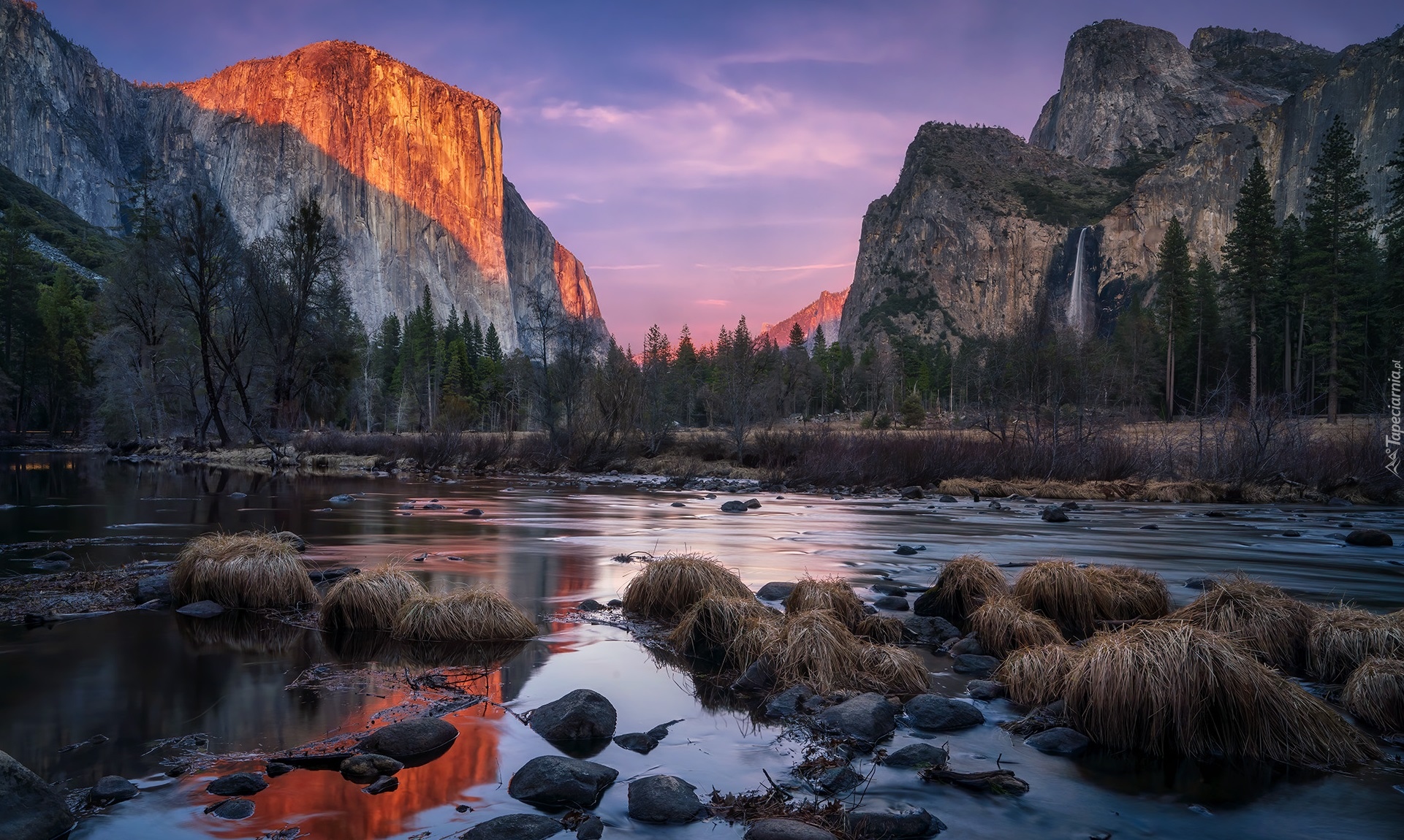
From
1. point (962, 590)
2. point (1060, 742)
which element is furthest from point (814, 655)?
point (962, 590)

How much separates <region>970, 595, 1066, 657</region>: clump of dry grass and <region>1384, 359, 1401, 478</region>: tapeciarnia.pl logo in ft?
92.6

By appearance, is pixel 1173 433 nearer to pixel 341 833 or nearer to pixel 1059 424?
pixel 1059 424

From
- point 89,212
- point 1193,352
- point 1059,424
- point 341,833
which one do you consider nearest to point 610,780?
point 341,833

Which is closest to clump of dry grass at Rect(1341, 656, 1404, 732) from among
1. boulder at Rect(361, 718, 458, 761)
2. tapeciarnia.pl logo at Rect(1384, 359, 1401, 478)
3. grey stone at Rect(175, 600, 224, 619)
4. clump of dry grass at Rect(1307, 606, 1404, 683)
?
clump of dry grass at Rect(1307, 606, 1404, 683)

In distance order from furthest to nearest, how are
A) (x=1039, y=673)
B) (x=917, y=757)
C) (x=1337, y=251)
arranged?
(x=1337, y=251), (x=1039, y=673), (x=917, y=757)

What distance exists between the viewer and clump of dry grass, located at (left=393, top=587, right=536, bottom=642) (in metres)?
9.16

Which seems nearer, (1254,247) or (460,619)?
(460,619)

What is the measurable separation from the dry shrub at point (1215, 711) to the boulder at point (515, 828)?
14.0ft

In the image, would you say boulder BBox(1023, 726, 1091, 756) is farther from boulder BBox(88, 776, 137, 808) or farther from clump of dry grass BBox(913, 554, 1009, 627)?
boulder BBox(88, 776, 137, 808)

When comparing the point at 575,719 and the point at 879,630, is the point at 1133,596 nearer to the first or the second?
the point at 879,630


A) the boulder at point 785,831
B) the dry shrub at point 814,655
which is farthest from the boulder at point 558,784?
the dry shrub at point 814,655

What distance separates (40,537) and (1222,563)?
78.3ft

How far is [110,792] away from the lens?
5.07m

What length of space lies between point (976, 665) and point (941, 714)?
1.88 m
